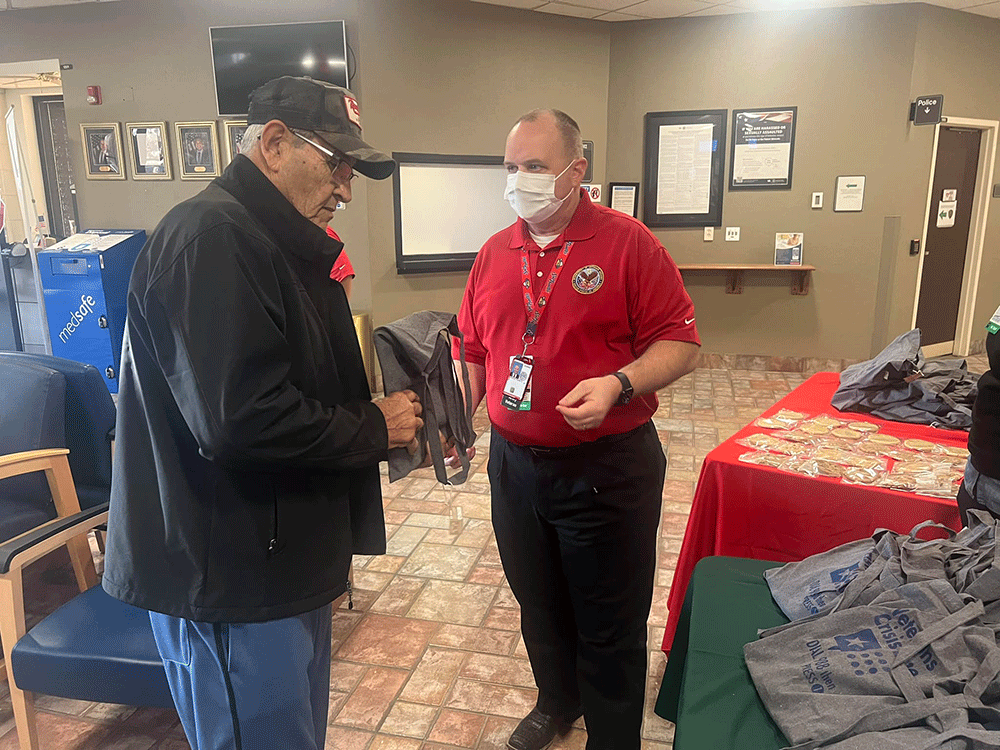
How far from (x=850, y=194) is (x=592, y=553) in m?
5.58

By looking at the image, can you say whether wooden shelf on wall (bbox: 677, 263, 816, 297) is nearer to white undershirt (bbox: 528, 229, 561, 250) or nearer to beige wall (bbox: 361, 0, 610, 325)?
beige wall (bbox: 361, 0, 610, 325)

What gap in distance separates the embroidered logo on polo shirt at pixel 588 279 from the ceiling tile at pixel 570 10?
4.82 m

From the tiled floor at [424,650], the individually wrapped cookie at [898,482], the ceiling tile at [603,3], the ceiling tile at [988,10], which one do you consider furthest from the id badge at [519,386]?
the ceiling tile at [988,10]

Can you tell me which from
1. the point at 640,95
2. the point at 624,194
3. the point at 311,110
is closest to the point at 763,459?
the point at 311,110

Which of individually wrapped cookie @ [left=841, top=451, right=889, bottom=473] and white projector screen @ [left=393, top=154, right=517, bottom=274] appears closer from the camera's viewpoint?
individually wrapped cookie @ [left=841, top=451, right=889, bottom=473]

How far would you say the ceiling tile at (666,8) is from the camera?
5598mm

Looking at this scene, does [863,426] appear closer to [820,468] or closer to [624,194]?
[820,468]

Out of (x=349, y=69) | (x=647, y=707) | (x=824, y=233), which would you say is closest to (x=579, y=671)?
(x=647, y=707)

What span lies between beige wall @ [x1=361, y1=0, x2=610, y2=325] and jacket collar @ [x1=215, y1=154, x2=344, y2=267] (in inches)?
172

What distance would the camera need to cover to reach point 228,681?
1228 millimetres

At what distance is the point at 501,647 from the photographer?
8.04 ft

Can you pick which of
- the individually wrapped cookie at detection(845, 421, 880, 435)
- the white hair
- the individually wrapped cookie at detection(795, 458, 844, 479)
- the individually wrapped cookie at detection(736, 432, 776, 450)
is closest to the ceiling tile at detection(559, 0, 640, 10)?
the individually wrapped cookie at detection(845, 421, 880, 435)

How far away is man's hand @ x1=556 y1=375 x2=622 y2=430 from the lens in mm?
1478

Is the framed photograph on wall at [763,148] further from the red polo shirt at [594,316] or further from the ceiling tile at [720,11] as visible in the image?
the red polo shirt at [594,316]
